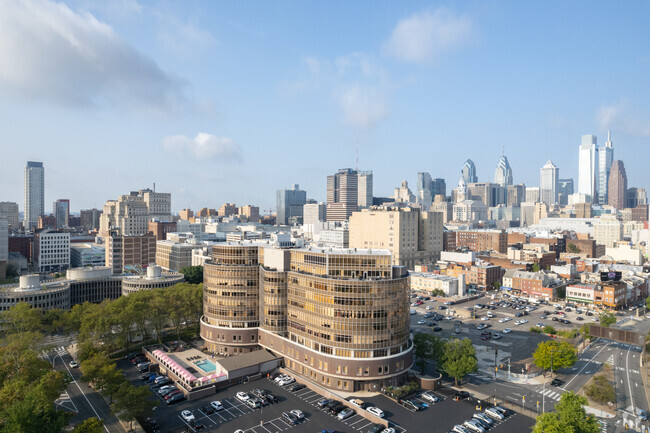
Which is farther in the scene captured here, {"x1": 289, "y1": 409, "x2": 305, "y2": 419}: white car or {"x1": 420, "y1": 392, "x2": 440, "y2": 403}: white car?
{"x1": 420, "y1": 392, "x2": 440, "y2": 403}: white car

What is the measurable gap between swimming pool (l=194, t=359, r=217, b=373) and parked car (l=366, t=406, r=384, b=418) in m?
34.0

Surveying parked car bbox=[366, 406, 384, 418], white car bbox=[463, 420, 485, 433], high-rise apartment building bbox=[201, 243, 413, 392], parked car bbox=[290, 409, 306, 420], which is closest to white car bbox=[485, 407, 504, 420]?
white car bbox=[463, 420, 485, 433]

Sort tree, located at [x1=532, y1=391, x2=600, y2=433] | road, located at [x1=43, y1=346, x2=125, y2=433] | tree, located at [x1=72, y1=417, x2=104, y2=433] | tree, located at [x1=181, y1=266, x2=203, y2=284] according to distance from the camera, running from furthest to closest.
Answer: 1. tree, located at [x1=181, y1=266, x2=203, y2=284]
2. road, located at [x1=43, y1=346, x2=125, y2=433]
3. tree, located at [x1=532, y1=391, x2=600, y2=433]
4. tree, located at [x1=72, y1=417, x2=104, y2=433]

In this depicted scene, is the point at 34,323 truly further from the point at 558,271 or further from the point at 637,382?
the point at 558,271

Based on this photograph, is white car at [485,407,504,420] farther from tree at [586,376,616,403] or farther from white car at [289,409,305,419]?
white car at [289,409,305,419]

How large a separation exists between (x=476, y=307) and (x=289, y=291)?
9143cm

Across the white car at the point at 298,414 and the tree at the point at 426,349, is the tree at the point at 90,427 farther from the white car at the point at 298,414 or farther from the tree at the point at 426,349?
the tree at the point at 426,349

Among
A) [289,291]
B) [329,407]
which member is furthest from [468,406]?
[289,291]

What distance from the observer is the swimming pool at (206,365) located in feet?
281

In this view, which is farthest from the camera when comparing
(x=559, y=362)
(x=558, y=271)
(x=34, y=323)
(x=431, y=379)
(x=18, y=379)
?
(x=558, y=271)

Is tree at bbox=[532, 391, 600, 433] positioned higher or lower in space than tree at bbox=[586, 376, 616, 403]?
higher

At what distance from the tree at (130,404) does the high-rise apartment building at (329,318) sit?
100ft

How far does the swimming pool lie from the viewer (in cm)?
8559

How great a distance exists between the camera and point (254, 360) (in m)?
87.6
